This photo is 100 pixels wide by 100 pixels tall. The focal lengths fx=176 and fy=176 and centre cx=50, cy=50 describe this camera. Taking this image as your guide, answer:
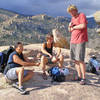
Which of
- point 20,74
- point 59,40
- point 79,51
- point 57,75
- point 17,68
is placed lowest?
point 57,75

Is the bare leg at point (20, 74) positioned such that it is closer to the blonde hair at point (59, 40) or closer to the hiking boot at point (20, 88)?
the hiking boot at point (20, 88)

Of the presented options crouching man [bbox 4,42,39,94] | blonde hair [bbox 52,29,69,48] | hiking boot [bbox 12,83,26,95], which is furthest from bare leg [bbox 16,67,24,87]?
blonde hair [bbox 52,29,69,48]

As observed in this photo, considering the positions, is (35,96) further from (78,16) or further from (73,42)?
(78,16)

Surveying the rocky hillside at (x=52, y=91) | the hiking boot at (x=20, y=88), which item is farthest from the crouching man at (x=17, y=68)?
the rocky hillside at (x=52, y=91)

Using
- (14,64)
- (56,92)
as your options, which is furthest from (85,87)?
(14,64)

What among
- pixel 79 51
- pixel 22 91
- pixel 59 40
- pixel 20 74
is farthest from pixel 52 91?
pixel 59 40

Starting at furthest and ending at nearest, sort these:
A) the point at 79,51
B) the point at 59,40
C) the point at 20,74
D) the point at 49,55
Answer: the point at 59,40 < the point at 49,55 < the point at 79,51 < the point at 20,74

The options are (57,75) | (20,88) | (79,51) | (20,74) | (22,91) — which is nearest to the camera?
(22,91)

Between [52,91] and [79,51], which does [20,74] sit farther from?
[79,51]

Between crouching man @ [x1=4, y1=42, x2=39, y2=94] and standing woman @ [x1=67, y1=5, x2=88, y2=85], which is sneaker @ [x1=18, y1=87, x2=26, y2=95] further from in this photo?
standing woman @ [x1=67, y1=5, x2=88, y2=85]

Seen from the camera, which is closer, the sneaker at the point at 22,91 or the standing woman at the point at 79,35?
the sneaker at the point at 22,91

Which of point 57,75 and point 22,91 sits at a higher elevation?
point 57,75

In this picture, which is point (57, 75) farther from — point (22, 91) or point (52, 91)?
Result: point (22, 91)

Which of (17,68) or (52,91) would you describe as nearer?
(52,91)
